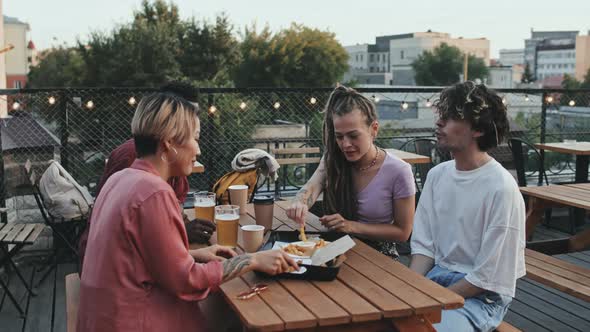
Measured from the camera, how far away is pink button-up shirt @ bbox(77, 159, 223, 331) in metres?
1.69

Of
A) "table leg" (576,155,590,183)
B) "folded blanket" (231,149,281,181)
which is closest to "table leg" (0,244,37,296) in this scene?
"folded blanket" (231,149,281,181)

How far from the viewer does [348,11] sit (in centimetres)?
5253

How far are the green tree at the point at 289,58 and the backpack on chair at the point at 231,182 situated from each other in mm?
32091

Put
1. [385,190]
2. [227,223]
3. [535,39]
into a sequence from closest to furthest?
[227,223]
[385,190]
[535,39]

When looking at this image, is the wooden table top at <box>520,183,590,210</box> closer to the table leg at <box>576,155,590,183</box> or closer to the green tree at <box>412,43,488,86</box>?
the table leg at <box>576,155,590,183</box>

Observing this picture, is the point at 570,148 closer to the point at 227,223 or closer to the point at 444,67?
the point at 227,223

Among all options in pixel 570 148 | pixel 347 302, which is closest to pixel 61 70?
pixel 570 148

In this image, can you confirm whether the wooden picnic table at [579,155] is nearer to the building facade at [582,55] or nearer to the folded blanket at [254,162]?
the folded blanket at [254,162]

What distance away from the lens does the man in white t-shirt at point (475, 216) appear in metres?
2.16

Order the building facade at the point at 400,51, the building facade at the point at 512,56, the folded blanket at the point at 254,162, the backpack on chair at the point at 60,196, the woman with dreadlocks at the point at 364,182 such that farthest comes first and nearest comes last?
the building facade at the point at 512,56, the building facade at the point at 400,51, the backpack on chair at the point at 60,196, the folded blanket at the point at 254,162, the woman with dreadlocks at the point at 364,182

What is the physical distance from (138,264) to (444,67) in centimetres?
7216

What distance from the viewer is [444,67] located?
70.6 meters

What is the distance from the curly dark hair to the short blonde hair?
3.31 feet

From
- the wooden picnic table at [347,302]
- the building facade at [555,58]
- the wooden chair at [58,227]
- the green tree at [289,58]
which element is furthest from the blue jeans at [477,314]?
the building facade at [555,58]
